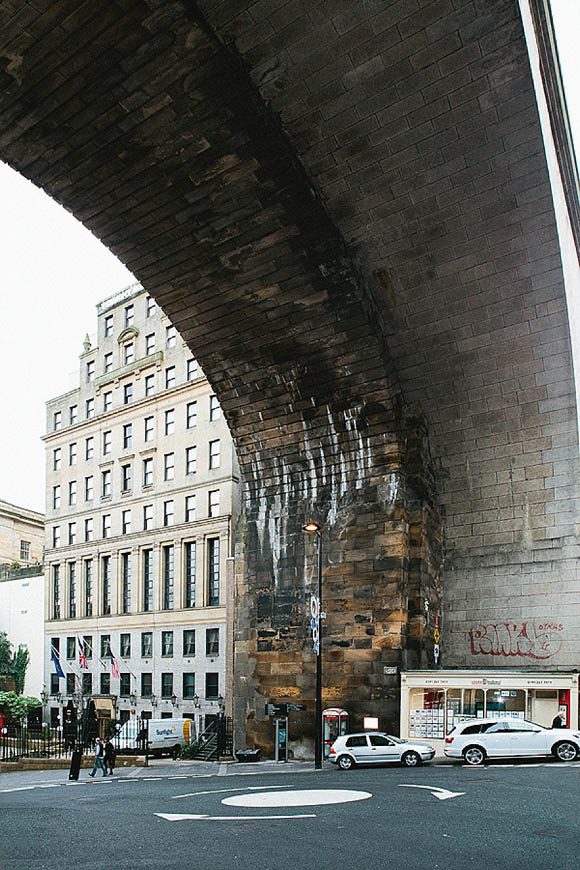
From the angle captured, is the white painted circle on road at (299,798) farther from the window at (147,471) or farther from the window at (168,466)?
the window at (147,471)

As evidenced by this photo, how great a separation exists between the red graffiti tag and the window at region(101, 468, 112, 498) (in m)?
35.9

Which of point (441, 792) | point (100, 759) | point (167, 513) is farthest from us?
point (167, 513)

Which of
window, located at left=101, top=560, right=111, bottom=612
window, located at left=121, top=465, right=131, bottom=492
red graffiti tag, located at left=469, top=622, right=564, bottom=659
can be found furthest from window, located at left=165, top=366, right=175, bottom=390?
red graffiti tag, located at left=469, top=622, right=564, bottom=659

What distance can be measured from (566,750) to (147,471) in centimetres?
3697

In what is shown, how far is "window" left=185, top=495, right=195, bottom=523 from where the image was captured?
49.1 metres

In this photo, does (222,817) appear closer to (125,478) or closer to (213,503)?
(213,503)

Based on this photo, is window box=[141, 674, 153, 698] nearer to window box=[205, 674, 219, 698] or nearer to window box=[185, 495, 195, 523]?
window box=[205, 674, 219, 698]

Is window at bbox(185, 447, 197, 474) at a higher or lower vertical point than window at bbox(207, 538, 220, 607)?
higher

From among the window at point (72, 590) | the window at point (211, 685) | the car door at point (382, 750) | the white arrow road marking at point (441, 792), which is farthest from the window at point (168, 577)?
the white arrow road marking at point (441, 792)

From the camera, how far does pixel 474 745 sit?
2033 centimetres

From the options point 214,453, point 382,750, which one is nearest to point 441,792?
point 382,750

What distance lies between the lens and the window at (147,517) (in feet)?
171


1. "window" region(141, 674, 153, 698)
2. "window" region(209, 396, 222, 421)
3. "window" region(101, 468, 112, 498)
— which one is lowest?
"window" region(141, 674, 153, 698)

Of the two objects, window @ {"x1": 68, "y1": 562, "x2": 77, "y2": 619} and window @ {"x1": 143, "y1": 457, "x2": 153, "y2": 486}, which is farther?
window @ {"x1": 68, "y1": 562, "x2": 77, "y2": 619}
